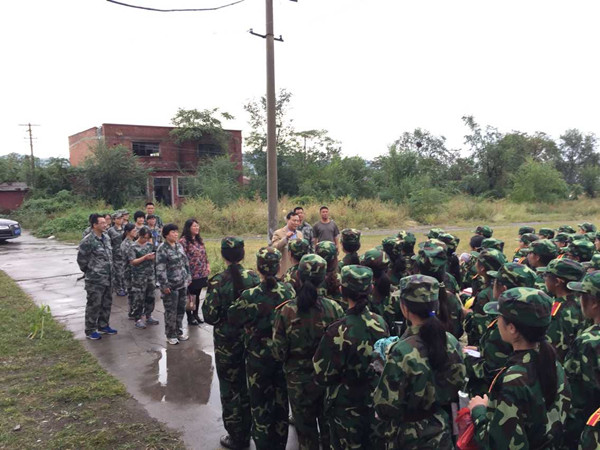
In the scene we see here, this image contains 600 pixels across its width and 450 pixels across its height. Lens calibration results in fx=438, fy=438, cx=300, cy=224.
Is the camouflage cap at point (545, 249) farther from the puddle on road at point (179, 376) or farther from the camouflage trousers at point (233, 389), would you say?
the puddle on road at point (179, 376)

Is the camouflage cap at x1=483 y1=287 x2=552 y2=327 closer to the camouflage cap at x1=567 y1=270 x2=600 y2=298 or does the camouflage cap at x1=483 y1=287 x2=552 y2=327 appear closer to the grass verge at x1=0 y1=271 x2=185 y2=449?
the camouflage cap at x1=567 y1=270 x2=600 y2=298

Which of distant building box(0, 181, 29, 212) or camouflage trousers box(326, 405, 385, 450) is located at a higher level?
distant building box(0, 181, 29, 212)

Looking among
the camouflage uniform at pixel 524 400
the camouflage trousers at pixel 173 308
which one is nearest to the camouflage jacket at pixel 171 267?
the camouflage trousers at pixel 173 308

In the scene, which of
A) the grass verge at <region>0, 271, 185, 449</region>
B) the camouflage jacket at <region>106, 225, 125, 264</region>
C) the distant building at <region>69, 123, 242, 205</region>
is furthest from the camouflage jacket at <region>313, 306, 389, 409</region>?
the distant building at <region>69, 123, 242, 205</region>

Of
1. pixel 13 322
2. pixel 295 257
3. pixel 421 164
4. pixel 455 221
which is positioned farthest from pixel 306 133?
pixel 295 257

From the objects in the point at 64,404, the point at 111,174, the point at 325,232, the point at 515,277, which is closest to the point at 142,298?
the point at 64,404

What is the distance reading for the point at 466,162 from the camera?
41688 millimetres

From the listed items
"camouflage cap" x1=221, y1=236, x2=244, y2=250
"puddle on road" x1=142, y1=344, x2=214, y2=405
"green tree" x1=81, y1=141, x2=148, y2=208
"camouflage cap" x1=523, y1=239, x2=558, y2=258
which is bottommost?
"puddle on road" x1=142, y1=344, x2=214, y2=405

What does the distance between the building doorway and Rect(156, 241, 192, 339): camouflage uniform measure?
27283 millimetres

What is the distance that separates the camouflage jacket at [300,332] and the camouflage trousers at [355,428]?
37 cm

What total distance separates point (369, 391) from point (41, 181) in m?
31.9

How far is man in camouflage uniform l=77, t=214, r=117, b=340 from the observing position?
251 inches

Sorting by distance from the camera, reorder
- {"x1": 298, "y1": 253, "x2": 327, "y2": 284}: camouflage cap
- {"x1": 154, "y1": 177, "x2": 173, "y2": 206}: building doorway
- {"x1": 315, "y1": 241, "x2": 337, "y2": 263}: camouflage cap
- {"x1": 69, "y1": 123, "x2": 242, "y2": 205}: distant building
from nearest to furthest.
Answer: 1. {"x1": 298, "y1": 253, "x2": 327, "y2": 284}: camouflage cap
2. {"x1": 315, "y1": 241, "x2": 337, "y2": 263}: camouflage cap
3. {"x1": 69, "y1": 123, "x2": 242, "y2": 205}: distant building
4. {"x1": 154, "y1": 177, "x2": 173, "y2": 206}: building doorway

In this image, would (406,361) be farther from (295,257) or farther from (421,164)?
(421,164)
